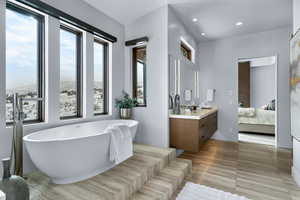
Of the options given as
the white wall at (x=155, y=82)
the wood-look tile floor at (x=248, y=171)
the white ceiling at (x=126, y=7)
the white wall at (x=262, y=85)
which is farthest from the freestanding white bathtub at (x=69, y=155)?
the white wall at (x=262, y=85)

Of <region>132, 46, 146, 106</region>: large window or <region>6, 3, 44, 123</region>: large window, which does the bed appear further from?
<region>6, 3, 44, 123</region>: large window

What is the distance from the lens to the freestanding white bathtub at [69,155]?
144 cm

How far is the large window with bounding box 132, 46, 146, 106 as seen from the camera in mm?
3111

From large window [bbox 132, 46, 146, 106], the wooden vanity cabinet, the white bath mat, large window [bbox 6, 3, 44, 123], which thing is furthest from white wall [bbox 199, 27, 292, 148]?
large window [bbox 6, 3, 44, 123]

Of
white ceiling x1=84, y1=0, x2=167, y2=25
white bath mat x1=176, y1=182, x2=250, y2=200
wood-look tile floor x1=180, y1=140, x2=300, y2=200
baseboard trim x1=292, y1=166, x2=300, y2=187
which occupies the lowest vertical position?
wood-look tile floor x1=180, y1=140, x2=300, y2=200

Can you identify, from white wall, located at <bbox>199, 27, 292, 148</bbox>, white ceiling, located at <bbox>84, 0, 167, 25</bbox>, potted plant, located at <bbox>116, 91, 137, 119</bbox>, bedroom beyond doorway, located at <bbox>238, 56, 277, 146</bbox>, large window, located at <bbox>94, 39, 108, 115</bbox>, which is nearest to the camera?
white ceiling, located at <bbox>84, 0, 167, 25</bbox>

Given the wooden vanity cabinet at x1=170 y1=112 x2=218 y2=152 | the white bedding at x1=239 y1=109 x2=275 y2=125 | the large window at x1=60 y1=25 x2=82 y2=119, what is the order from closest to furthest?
the large window at x1=60 y1=25 x2=82 y2=119
the wooden vanity cabinet at x1=170 y1=112 x2=218 y2=152
the white bedding at x1=239 y1=109 x2=275 y2=125

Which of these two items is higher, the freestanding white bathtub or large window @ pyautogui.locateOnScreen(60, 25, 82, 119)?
large window @ pyautogui.locateOnScreen(60, 25, 82, 119)

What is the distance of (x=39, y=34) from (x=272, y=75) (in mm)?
8179

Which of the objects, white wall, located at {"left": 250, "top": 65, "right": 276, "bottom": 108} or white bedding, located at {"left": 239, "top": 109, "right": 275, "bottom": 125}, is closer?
white bedding, located at {"left": 239, "top": 109, "right": 275, "bottom": 125}

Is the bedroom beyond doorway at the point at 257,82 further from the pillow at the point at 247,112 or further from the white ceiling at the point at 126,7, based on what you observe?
the white ceiling at the point at 126,7

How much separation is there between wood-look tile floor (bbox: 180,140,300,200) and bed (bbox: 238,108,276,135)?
1122 millimetres

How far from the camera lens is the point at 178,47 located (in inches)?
125

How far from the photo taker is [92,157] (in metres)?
1.66
